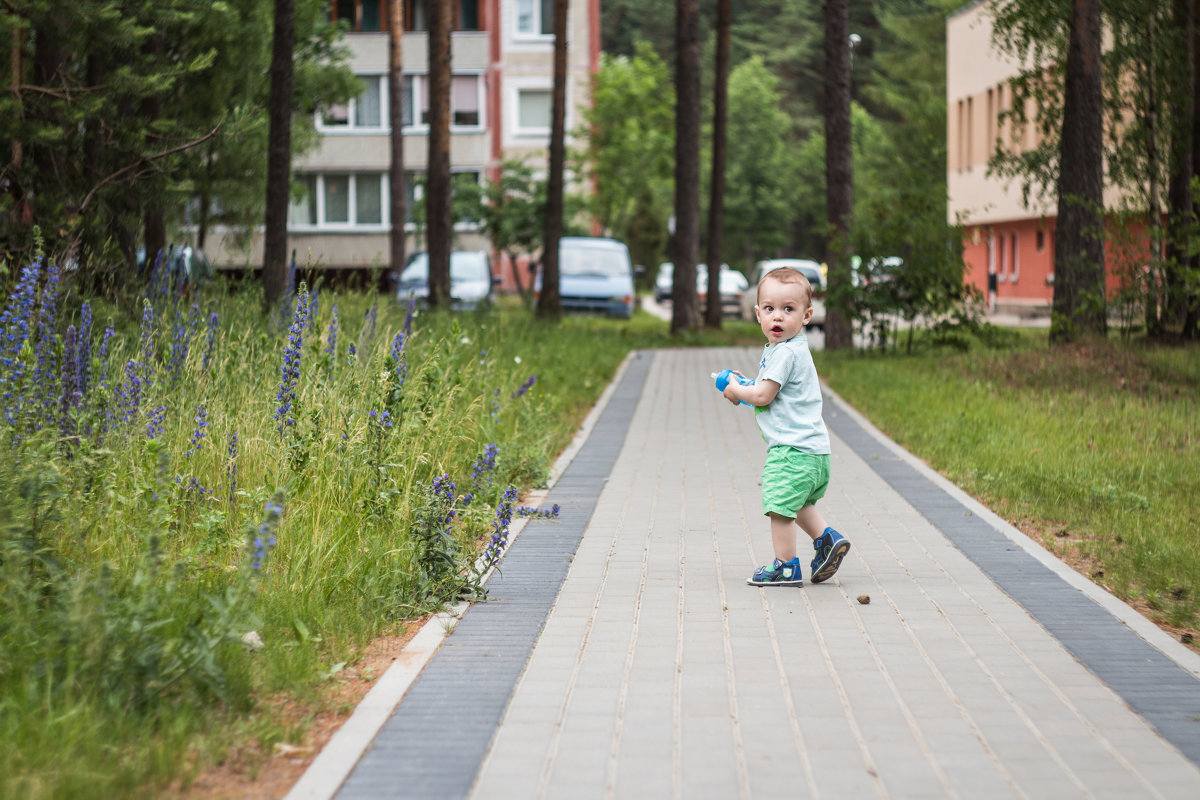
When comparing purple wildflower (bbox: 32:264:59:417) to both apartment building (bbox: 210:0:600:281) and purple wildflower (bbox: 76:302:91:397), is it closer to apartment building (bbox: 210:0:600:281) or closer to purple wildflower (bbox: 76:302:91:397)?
purple wildflower (bbox: 76:302:91:397)

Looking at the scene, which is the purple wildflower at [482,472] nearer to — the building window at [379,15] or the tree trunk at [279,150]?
the tree trunk at [279,150]

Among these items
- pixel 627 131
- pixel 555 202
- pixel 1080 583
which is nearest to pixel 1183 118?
pixel 555 202

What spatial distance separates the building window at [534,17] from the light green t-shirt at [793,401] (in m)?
46.5

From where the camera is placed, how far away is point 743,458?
38.5ft

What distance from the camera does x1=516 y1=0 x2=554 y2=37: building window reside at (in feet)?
169

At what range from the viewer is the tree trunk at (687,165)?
26641 mm

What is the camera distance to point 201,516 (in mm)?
6953

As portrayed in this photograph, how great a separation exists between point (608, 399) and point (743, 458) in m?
4.91

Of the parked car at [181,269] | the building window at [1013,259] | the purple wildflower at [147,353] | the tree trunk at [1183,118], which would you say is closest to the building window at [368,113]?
the building window at [1013,259]

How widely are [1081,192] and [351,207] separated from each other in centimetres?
3533

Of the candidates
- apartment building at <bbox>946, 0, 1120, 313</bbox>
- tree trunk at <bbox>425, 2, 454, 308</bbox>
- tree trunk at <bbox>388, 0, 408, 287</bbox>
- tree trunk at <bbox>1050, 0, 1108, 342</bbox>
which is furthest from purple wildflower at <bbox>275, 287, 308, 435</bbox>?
apartment building at <bbox>946, 0, 1120, 313</bbox>

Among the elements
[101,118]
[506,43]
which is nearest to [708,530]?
[101,118]

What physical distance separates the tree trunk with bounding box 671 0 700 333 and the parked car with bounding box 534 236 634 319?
Answer: 6.17m

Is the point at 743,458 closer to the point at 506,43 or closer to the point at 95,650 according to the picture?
the point at 95,650
